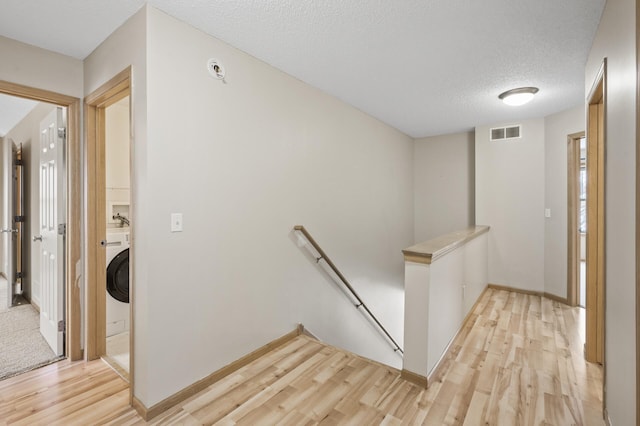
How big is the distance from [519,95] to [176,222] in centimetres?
331

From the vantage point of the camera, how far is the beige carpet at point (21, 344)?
2.29 m

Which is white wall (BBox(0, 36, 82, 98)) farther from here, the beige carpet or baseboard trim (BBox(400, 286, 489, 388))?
baseboard trim (BBox(400, 286, 489, 388))

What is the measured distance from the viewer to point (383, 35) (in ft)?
6.70

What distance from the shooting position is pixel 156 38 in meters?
1.75

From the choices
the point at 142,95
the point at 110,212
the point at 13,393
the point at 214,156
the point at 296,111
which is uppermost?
the point at 296,111

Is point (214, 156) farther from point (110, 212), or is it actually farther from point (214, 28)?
point (110, 212)

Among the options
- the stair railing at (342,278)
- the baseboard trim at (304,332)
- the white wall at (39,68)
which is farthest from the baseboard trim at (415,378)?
the white wall at (39,68)

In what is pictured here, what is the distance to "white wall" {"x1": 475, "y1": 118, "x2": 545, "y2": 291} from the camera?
13.2 ft

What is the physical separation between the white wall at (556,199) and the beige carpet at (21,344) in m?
5.32

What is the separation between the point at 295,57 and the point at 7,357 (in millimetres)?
3296

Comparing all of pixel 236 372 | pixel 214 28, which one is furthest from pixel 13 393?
pixel 214 28

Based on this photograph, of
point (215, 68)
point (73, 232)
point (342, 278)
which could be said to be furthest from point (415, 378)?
point (73, 232)

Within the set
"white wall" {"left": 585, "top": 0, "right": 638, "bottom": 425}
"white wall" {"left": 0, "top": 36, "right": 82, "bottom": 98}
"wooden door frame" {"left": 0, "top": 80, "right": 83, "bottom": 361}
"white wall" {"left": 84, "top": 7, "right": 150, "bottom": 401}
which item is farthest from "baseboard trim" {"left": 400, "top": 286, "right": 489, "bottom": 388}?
"white wall" {"left": 0, "top": 36, "right": 82, "bottom": 98}

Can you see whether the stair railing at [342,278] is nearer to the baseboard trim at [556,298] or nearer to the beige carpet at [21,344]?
the baseboard trim at [556,298]
